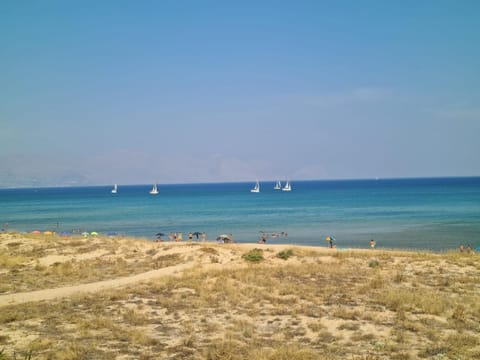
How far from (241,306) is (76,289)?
811cm

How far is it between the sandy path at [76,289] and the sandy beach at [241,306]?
0.17 ft

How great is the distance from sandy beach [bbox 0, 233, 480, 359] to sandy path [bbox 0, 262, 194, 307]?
5 cm

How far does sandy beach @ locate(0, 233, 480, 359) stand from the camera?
37.4 ft

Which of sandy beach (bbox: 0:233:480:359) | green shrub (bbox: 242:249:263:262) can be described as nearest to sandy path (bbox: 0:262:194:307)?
sandy beach (bbox: 0:233:480:359)

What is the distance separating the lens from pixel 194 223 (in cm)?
6800

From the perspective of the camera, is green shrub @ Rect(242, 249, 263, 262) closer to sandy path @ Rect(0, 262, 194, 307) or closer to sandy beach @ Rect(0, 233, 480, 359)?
sandy beach @ Rect(0, 233, 480, 359)

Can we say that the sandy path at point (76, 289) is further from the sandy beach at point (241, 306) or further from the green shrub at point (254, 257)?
the green shrub at point (254, 257)

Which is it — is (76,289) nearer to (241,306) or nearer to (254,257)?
(241,306)

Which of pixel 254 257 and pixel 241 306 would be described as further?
pixel 254 257

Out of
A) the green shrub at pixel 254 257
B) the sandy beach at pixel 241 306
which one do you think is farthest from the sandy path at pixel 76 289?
the green shrub at pixel 254 257

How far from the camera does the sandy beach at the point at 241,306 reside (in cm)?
1141

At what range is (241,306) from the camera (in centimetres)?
1612

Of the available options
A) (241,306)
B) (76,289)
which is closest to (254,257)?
(241,306)

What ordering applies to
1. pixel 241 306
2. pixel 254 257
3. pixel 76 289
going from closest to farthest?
pixel 241 306 → pixel 76 289 → pixel 254 257
